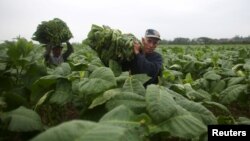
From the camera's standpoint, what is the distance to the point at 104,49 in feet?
9.25

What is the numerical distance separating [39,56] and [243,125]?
1563 millimetres

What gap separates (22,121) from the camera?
1590 mm

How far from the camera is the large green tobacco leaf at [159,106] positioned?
1.70 meters

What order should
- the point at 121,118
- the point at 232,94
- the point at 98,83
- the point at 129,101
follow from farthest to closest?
A: 1. the point at 232,94
2. the point at 98,83
3. the point at 129,101
4. the point at 121,118

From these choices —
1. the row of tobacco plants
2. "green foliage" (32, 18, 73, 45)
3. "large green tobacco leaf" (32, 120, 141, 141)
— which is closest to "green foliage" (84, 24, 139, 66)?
the row of tobacco plants

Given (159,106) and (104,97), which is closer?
→ (159,106)

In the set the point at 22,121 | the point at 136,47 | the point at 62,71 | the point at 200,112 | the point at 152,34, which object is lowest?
the point at 200,112

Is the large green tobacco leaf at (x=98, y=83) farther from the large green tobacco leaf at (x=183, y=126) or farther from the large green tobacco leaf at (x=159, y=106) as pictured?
the large green tobacco leaf at (x=183, y=126)

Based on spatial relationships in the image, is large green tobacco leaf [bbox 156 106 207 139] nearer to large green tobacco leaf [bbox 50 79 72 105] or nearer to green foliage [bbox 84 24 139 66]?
large green tobacco leaf [bbox 50 79 72 105]

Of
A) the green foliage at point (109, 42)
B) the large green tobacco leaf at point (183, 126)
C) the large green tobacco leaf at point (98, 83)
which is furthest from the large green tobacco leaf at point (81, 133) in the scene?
the green foliage at point (109, 42)

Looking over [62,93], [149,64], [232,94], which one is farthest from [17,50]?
[232,94]

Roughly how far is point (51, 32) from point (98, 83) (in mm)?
1229

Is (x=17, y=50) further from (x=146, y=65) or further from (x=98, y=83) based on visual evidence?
(x=146, y=65)

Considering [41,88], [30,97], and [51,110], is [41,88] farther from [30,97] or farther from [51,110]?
[51,110]
